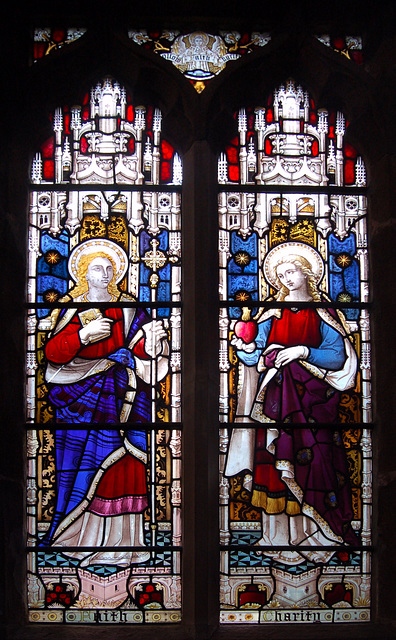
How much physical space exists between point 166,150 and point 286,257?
39.1 inches

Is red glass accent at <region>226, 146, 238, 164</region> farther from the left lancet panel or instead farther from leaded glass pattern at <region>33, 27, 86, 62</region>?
leaded glass pattern at <region>33, 27, 86, 62</region>

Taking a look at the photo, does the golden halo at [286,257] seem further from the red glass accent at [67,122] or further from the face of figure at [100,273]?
the red glass accent at [67,122]

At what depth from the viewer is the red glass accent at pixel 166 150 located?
590 centimetres

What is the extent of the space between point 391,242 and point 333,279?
0.40 meters

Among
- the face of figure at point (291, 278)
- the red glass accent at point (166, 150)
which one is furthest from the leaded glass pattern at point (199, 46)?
the face of figure at point (291, 278)

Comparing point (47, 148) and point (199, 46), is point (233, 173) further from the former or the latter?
point (47, 148)

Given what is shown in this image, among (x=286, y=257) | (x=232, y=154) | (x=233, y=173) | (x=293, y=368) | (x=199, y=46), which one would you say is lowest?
(x=293, y=368)

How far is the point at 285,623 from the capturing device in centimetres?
526

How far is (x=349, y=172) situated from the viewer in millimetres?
5938

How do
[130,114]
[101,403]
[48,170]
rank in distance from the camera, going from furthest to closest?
[130,114]
[48,170]
[101,403]

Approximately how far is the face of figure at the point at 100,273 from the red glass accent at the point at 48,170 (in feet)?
1.99

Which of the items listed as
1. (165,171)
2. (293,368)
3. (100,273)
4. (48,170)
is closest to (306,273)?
(293,368)

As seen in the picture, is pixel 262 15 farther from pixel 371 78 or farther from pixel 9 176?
pixel 9 176

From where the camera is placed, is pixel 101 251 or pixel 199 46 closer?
pixel 101 251
